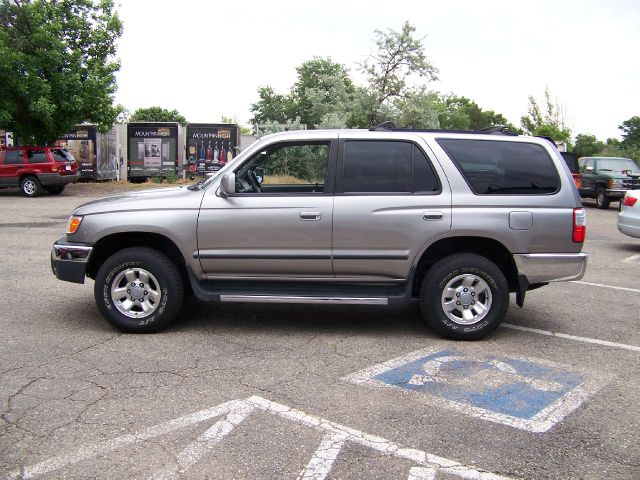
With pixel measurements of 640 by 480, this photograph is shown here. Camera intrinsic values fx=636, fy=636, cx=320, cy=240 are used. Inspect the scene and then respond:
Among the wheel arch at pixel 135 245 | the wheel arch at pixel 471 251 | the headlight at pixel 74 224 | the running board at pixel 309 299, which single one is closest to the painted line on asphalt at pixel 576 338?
the wheel arch at pixel 471 251

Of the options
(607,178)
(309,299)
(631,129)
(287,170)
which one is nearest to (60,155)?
(607,178)

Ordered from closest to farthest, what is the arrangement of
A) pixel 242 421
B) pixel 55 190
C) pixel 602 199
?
1. pixel 242 421
2. pixel 602 199
3. pixel 55 190

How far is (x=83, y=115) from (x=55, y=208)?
26.1ft

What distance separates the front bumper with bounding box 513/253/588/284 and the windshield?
18.1 meters

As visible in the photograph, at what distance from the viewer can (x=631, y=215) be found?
38.2 ft

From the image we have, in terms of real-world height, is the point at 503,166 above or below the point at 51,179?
above

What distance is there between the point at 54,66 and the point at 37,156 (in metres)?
3.53

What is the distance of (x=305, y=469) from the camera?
3305 mm

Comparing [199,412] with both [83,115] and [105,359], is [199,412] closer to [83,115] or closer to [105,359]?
[105,359]

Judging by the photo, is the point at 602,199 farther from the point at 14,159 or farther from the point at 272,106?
the point at 272,106

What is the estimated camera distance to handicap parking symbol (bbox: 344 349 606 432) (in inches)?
162

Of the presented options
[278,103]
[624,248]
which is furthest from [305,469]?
[278,103]

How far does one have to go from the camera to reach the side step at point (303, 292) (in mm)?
5562

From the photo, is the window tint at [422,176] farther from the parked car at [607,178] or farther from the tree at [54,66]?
the tree at [54,66]
